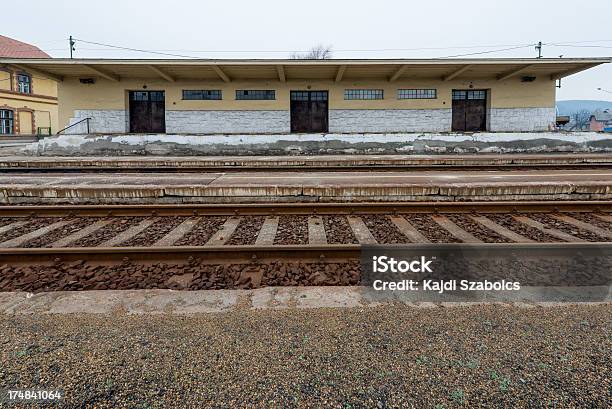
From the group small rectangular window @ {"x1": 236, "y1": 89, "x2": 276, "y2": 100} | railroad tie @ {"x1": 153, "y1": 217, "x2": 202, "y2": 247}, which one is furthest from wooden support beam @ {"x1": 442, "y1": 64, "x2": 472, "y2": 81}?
railroad tie @ {"x1": 153, "y1": 217, "x2": 202, "y2": 247}

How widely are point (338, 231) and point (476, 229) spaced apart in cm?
224

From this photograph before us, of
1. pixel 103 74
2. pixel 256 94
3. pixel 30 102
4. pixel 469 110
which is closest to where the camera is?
pixel 103 74

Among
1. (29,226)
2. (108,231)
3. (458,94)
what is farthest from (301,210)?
(458,94)

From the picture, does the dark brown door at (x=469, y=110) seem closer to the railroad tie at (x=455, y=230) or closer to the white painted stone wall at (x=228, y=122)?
the white painted stone wall at (x=228, y=122)

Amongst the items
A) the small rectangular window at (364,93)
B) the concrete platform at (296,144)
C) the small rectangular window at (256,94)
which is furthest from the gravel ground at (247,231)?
the small rectangular window at (364,93)

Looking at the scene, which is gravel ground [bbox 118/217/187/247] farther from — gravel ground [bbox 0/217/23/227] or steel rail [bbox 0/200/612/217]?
gravel ground [bbox 0/217/23/227]

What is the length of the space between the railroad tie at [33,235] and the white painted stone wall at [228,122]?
16809 millimetres

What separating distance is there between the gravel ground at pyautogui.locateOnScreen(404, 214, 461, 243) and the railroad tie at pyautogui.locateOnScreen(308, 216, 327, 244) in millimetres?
1571

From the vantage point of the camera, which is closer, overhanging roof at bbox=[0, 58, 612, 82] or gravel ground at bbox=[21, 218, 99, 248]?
gravel ground at bbox=[21, 218, 99, 248]

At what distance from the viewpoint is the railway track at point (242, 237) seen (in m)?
4.20

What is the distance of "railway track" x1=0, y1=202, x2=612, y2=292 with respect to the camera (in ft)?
13.8

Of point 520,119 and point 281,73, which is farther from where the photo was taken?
point 520,119

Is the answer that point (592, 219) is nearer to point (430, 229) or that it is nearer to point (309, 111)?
point (430, 229)

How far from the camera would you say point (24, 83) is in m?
43.1
